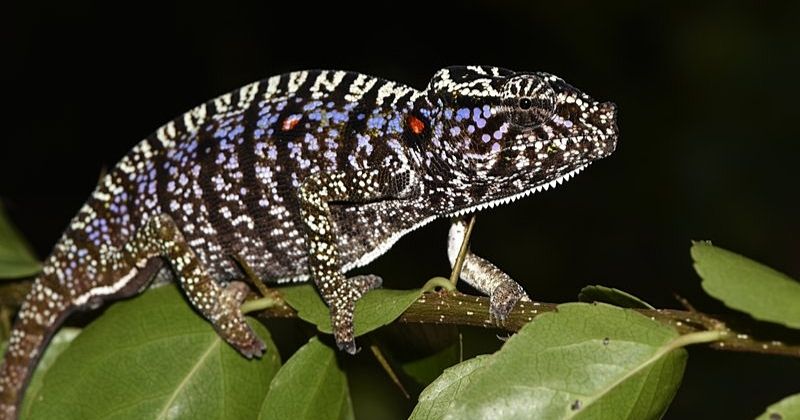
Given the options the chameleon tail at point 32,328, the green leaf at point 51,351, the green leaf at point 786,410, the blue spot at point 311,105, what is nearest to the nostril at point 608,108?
the blue spot at point 311,105

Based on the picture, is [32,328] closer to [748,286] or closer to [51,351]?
[51,351]

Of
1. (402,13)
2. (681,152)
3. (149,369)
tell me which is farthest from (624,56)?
(149,369)

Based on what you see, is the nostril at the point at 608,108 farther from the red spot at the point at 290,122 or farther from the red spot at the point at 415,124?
the red spot at the point at 290,122

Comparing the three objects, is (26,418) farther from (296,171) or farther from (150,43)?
(150,43)

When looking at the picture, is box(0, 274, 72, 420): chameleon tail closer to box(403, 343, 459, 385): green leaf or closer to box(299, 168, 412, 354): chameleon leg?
box(299, 168, 412, 354): chameleon leg

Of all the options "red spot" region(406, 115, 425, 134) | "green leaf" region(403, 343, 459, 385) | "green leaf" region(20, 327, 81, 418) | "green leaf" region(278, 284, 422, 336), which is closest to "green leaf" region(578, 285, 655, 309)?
"green leaf" region(278, 284, 422, 336)

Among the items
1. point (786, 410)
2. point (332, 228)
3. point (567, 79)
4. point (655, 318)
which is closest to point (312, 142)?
point (332, 228)
